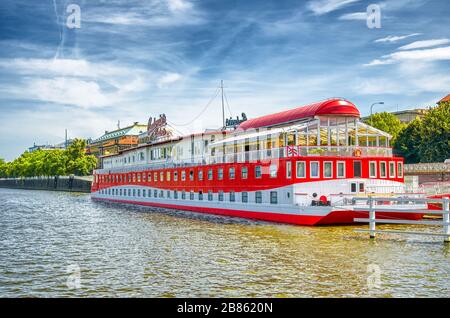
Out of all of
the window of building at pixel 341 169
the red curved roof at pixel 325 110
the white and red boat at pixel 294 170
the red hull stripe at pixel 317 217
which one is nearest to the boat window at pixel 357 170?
the white and red boat at pixel 294 170

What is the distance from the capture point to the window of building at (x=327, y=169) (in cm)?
3759

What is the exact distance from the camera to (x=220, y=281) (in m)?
18.5

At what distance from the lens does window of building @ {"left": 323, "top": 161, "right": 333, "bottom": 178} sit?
123 feet

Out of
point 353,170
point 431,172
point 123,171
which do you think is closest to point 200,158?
point 353,170

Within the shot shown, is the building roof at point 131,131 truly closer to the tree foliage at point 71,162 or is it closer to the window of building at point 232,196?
the tree foliage at point 71,162

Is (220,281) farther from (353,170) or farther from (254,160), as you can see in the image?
(254,160)

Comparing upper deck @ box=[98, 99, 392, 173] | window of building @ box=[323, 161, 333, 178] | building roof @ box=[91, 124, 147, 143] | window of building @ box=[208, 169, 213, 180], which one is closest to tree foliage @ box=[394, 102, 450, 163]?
upper deck @ box=[98, 99, 392, 173]

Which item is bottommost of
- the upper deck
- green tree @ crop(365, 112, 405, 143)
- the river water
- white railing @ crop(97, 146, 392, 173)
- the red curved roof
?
the river water

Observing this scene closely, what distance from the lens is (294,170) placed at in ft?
122

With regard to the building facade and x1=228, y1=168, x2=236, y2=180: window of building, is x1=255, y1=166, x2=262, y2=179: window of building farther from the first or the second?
the building facade

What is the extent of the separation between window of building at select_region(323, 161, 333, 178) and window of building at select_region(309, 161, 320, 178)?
0.53 m

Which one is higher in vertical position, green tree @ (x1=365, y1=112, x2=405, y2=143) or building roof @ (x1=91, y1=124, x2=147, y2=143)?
building roof @ (x1=91, y1=124, x2=147, y2=143)

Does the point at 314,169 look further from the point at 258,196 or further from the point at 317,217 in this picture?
the point at 258,196
